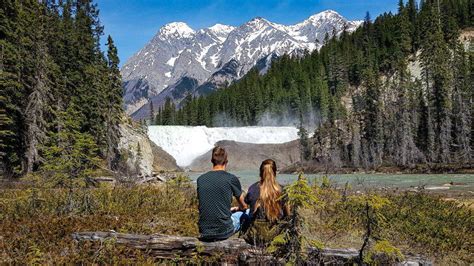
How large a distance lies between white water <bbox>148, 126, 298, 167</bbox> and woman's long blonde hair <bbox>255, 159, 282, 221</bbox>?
71214 mm

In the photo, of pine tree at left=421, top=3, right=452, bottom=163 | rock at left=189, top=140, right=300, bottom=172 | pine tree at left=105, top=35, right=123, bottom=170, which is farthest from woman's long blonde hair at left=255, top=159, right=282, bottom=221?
rock at left=189, top=140, right=300, bottom=172

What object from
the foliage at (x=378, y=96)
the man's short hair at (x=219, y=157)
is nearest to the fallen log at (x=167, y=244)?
the man's short hair at (x=219, y=157)

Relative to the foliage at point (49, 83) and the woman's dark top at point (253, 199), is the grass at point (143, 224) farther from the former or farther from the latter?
the foliage at point (49, 83)

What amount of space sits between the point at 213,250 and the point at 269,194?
121 cm

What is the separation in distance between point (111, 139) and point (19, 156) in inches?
674

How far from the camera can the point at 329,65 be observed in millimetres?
104688

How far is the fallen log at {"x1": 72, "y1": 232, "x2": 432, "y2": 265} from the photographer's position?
5.39m

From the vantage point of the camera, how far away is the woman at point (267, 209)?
583 cm

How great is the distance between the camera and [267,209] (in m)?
5.90

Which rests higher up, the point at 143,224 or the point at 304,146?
the point at 304,146

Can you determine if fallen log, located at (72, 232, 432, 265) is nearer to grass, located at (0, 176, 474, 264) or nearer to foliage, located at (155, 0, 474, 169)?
grass, located at (0, 176, 474, 264)

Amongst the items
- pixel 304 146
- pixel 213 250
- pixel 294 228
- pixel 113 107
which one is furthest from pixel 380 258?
pixel 304 146

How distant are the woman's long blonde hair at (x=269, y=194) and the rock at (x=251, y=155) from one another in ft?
217

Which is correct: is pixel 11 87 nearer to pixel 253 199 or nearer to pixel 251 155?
pixel 253 199
